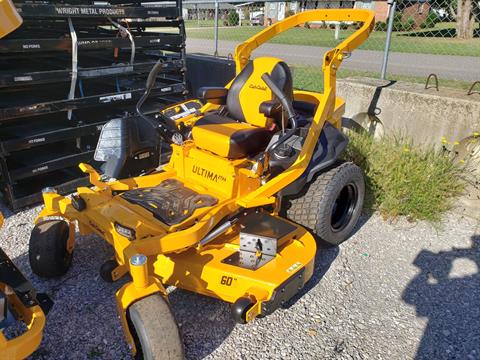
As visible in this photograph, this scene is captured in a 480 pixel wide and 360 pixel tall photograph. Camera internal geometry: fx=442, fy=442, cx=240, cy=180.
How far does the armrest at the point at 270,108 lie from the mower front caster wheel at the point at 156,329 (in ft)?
5.32

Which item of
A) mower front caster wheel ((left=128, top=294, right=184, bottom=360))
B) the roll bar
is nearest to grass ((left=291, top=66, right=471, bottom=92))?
the roll bar

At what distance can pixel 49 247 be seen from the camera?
3.09 meters

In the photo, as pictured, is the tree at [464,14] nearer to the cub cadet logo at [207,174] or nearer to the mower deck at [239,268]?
the cub cadet logo at [207,174]

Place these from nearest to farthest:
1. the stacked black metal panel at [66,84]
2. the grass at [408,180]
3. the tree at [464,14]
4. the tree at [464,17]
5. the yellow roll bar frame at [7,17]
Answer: the yellow roll bar frame at [7,17] → the stacked black metal panel at [66,84] → the grass at [408,180] → the tree at [464,14] → the tree at [464,17]

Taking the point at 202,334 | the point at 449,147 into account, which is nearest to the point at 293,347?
the point at 202,334

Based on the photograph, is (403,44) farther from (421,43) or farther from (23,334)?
(23,334)

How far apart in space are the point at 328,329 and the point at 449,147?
2.67 meters

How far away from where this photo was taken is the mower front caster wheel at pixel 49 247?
10.1 ft

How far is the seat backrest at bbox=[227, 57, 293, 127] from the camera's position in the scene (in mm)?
3506

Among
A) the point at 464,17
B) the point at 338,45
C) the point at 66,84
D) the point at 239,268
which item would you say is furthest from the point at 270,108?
the point at 464,17

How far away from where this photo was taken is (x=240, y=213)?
10.6ft

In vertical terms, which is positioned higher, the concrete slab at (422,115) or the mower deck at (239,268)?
the concrete slab at (422,115)

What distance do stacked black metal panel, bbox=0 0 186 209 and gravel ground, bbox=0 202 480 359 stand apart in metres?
0.86

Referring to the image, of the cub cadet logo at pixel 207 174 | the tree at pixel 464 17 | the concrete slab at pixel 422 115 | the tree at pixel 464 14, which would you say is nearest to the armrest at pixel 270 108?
the cub cadet logo at pixel 207 174
